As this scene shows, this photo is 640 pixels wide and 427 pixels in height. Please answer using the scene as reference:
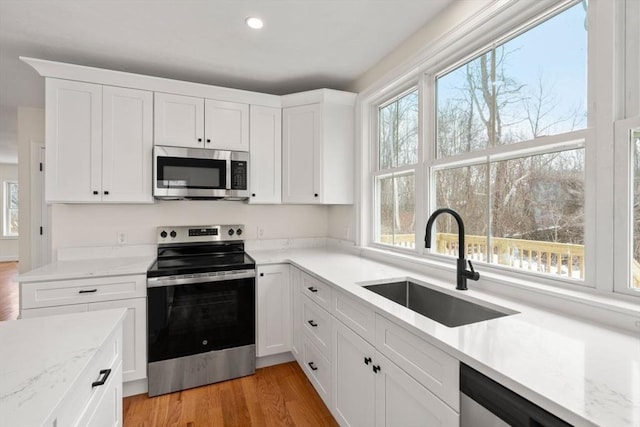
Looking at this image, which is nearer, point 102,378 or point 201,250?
point 102,378

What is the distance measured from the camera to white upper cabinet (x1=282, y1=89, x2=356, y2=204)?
276cm

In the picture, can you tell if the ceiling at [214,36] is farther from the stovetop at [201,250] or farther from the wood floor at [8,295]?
the wood floor at [8,295]

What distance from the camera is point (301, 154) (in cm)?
285

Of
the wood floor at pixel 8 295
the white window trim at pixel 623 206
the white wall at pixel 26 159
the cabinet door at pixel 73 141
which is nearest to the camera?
the white window trim at pixel 623 206

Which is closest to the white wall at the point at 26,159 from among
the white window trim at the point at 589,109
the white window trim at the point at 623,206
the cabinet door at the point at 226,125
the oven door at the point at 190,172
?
the oven door at the point at 190,172

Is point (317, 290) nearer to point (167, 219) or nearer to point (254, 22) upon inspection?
point (167, 219)

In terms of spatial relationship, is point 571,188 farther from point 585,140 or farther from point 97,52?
point 97,52

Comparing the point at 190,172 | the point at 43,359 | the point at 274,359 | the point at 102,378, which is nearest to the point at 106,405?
the point at 102,378

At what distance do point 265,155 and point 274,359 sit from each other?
180cm

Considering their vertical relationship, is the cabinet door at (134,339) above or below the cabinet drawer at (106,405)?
below

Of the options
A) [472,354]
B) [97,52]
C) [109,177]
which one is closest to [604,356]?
[472,354]

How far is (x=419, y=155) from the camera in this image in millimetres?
2154

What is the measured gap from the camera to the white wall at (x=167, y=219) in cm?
256

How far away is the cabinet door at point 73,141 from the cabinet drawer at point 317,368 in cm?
196
